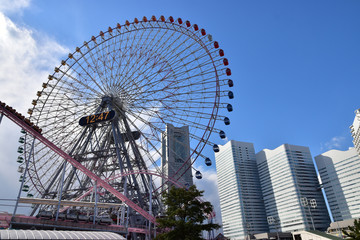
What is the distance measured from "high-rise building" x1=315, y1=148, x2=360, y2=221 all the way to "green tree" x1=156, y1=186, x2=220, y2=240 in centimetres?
11295

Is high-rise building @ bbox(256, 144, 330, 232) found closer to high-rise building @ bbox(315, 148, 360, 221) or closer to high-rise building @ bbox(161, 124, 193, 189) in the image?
high-rise building @ bbox(315, 148, 360, 221)

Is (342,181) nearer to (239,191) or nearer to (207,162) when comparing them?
(239,191)

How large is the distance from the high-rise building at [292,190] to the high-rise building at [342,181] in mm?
6206

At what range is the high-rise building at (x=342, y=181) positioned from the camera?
111062 millimetres

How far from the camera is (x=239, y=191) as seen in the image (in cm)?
14225

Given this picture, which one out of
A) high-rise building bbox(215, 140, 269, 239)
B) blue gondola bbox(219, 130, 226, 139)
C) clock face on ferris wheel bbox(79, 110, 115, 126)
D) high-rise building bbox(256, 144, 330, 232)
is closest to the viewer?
blue gondola bbox(219, 130, 226, 139)

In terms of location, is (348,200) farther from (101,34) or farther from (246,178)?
(101,34)

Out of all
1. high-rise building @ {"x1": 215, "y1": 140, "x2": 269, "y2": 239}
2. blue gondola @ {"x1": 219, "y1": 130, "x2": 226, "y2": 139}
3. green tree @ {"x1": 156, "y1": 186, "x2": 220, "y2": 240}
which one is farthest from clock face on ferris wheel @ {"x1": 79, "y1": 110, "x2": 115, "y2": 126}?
high-rise building @ {"x1": 215, "y1": 140, "x2": 269, "y2": 239}

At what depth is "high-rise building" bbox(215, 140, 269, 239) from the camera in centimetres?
13800

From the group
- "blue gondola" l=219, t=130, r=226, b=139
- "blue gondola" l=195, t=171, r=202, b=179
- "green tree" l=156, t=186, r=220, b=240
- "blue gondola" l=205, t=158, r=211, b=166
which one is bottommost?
"green tree" l=156, t=186, r=220, b=240

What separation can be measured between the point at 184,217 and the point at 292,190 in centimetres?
11588

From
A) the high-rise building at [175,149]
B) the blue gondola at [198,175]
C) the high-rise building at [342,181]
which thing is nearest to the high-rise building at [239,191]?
the high-rise building at [342,181]

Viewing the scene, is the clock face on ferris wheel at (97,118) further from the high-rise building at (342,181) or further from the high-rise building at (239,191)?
the high-rise building at (239,191)

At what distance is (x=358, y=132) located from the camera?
320ft
